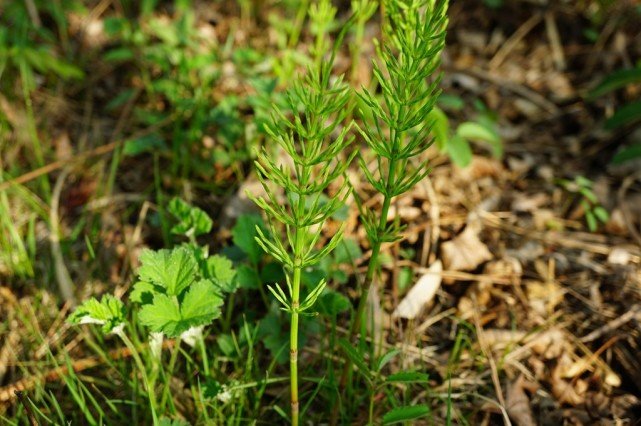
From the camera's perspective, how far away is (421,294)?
1968 millimetres

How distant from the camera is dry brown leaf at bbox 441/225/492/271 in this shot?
2051mm

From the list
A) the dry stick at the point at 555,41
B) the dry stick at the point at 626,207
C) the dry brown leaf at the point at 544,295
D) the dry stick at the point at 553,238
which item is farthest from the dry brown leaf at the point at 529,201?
the dry stick at the point at 555,41

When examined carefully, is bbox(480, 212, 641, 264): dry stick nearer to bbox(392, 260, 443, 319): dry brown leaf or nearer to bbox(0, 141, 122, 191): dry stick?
bbox(392, 260, 443, 319): dry brown leaf

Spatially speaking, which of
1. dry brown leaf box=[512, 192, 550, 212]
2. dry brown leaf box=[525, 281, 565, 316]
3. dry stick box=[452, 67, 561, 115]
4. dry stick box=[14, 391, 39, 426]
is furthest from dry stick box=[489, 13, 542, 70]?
dry stick box=[14, 391, 39, 426]

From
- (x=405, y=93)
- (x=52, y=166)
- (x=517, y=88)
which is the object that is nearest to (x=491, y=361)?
(x=405, y=93)

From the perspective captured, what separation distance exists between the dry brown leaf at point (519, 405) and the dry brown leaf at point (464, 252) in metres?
0.47

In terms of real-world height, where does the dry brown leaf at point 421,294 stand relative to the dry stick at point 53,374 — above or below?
above

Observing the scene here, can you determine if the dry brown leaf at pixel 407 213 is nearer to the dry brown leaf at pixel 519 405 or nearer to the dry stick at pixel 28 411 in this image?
the dry brown leaf at pixel 519 405

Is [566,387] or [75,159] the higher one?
[75,159]

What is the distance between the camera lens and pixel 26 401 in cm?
150

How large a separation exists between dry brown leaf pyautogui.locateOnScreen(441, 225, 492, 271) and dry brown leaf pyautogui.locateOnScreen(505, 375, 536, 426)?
47 centimetres

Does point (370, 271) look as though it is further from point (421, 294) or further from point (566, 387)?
point (566, 387)

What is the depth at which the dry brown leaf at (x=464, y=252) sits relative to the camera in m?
2.05

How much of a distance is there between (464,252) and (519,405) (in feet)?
2.00
